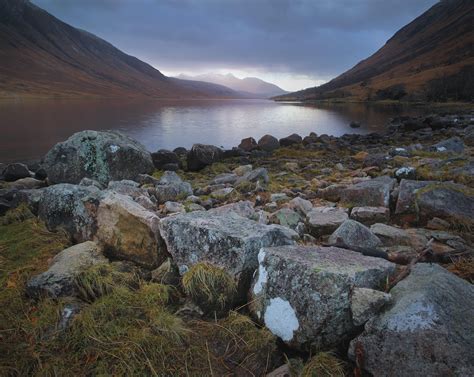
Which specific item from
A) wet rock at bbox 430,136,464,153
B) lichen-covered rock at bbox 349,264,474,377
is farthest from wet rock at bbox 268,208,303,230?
wet rock at bbox 430,136,464,153

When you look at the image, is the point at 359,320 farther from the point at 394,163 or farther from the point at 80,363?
the point at 394,163

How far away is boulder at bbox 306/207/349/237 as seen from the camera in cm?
570

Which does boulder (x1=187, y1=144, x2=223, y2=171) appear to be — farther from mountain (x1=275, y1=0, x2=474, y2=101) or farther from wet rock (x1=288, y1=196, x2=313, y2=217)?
mountain (x1=275, y1=0, x2=474, y2=101)

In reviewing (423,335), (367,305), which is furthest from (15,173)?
(423,335)

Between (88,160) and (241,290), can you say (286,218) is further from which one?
(88,160)

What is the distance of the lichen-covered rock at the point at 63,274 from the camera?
13.1 ft

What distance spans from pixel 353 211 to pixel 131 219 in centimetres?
404

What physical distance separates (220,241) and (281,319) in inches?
47.0

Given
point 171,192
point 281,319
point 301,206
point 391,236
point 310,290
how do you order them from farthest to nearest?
1. point 171,192
2. point 301,206
3. point 391,236
4. point 281,319
5. point 310,290

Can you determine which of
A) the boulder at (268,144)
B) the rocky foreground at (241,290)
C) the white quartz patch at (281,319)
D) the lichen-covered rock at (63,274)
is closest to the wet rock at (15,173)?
the rocky foreground at (241,290)

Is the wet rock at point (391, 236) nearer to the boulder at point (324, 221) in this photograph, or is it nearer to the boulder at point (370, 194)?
the boulder at point (324, 221)

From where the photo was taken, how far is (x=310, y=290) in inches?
127

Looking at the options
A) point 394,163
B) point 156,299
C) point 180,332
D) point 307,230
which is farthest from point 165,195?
point 394,163

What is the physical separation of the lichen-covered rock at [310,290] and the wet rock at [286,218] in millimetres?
2279
